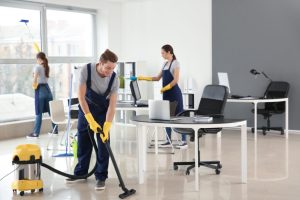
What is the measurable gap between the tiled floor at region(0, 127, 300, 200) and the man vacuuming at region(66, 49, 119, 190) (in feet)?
1.20

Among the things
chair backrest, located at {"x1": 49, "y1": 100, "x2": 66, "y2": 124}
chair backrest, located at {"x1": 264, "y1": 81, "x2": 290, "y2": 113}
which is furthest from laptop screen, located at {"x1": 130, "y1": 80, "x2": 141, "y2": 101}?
chair backrest, located at {"x1": 264, "y1": 81, "x2": 290, "y2": 113}

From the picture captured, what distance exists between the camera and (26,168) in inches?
182

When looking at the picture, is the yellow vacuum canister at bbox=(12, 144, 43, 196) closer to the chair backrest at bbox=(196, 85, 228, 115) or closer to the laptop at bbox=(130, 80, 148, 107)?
the chair backrest at bbox=(196, 85, 228, 115)

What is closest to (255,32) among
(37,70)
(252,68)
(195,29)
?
(252,68)

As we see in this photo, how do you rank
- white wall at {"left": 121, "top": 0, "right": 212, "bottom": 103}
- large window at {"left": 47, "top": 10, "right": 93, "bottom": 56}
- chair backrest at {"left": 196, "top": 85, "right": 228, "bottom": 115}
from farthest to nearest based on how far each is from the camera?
large window at {"left": 47, "top": 10, "right": 93, "bottom": 56} → white wall at {"left": 121, "top": 0, "right": 212, "bottom": 103} → chair backrest at {"left": 196, "top": 85, "right": 228, "bottom": 115}

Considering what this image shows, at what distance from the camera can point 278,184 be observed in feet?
16.3

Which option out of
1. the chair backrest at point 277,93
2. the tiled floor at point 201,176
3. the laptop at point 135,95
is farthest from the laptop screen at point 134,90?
the chair backrest at point 277,93

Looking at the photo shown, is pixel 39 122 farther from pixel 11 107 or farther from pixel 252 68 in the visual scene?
pixel 252 68

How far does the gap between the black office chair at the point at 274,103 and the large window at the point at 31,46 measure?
348 centimetres

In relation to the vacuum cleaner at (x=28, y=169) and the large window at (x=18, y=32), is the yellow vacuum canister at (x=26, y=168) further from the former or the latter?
the large window at (x=18, y=32)

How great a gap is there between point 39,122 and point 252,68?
4.14 meters

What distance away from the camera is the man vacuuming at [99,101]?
4.65 m

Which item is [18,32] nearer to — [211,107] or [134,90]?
[134,90]

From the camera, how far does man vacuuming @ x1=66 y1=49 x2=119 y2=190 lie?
4.65m
